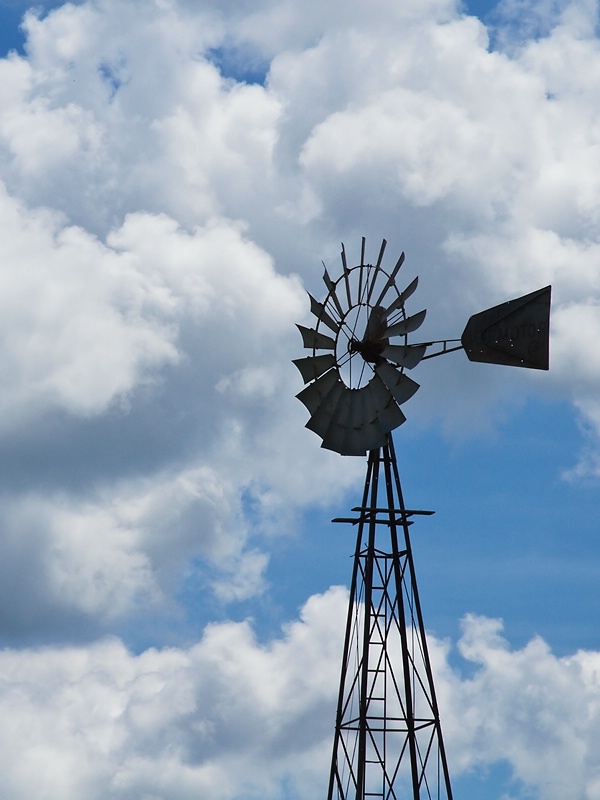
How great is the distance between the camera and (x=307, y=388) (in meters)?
36.8

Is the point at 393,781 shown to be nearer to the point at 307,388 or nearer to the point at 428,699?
the point at 428,699

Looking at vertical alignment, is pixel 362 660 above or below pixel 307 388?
below

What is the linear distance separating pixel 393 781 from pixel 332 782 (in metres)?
1.35

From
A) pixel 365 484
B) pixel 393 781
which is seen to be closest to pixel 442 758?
pixel 393 781

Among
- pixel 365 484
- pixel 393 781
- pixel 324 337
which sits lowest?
pixel 393 781

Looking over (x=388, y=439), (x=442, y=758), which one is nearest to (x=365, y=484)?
(x=388, y=439)

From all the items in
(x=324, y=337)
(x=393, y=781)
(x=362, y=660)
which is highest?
(x=324, y=337)

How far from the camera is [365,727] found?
3509cm

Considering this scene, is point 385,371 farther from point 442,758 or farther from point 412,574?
point 442,758

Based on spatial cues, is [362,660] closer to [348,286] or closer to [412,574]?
[412,574]

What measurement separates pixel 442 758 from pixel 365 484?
6.16m

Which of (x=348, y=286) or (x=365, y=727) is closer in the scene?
(x=365, y=727)

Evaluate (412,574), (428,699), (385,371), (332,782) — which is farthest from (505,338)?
(332,782)

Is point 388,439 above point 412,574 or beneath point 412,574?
above
